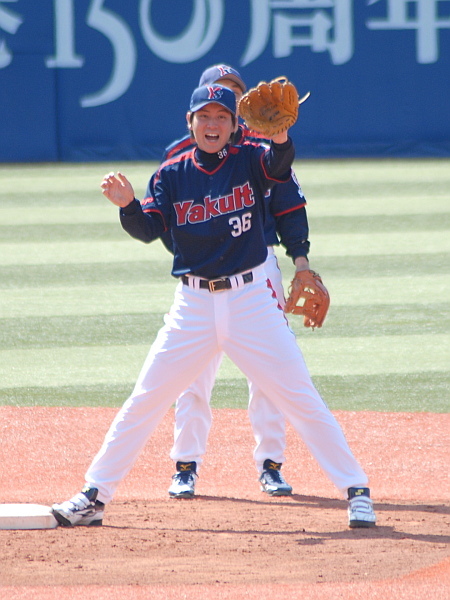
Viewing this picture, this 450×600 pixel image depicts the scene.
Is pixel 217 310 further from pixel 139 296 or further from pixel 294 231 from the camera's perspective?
pixel 139 296

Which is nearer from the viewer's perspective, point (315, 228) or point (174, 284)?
point (174, 284)

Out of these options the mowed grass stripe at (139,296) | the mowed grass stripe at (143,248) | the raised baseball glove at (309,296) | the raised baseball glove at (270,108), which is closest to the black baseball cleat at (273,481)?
the raised baseball glove at (309,296)

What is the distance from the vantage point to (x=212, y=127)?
3.68 m

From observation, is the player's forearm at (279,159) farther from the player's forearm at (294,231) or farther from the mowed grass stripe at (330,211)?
the mowed grass stripe at (330,211)

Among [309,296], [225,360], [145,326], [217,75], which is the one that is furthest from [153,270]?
[309,296]

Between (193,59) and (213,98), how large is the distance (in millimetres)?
11508

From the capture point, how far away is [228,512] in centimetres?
399

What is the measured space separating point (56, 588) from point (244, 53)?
41.1ft

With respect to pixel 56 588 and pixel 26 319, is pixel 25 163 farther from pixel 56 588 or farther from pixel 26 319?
pixel 56 588

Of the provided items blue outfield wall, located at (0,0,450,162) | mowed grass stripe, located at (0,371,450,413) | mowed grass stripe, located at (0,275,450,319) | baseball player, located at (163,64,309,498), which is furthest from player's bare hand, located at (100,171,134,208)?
blue outfield wall, located at (0,0,450,162)

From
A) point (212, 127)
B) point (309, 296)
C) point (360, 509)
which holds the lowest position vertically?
point (360, 509)

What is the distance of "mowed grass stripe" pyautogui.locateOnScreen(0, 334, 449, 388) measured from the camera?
6.16 meters

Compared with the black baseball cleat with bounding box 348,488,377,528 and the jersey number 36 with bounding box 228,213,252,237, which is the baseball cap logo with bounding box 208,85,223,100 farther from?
the black baseball cleat with bounding box 348,488,377,528

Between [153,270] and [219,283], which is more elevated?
[219,283]
